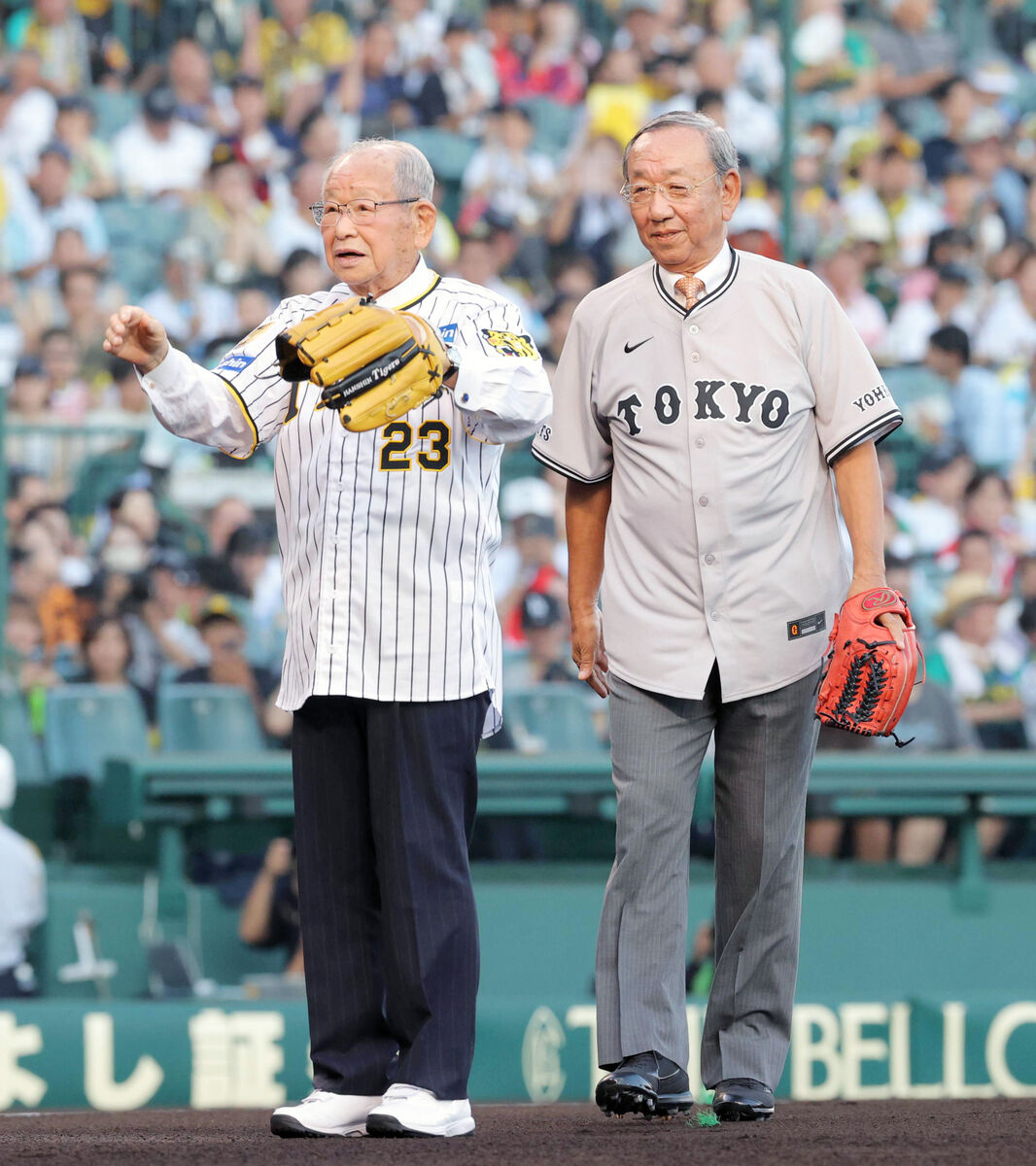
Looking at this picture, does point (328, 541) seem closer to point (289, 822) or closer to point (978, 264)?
point (289, 822)

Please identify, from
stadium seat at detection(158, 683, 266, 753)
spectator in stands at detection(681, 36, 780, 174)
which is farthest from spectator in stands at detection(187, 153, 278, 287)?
stadium seat at detection(158, 683, 266, 753)

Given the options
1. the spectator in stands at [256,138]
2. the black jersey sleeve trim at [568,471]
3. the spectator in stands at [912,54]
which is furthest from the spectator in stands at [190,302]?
the black jersey sleeve trim at [568,471]

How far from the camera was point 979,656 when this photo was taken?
806cm

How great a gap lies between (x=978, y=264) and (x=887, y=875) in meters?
5.22

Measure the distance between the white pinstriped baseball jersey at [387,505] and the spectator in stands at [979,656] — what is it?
4.69m

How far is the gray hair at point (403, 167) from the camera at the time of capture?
129 inches

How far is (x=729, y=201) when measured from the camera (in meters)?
3.58

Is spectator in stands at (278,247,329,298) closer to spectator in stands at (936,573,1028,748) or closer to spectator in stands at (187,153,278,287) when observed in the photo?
spectator in stands at (187,153,278,287)

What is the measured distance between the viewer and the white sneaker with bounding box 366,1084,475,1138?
3.10 m

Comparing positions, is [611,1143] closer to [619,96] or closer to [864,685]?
[864,685]

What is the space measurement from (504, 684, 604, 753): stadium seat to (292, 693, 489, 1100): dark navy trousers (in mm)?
3466

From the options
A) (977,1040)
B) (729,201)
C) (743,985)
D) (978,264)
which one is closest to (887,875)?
(977,1040)

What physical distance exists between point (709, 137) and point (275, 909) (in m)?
3.53

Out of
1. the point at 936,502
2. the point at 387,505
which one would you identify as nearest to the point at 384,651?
the point at 387,505
